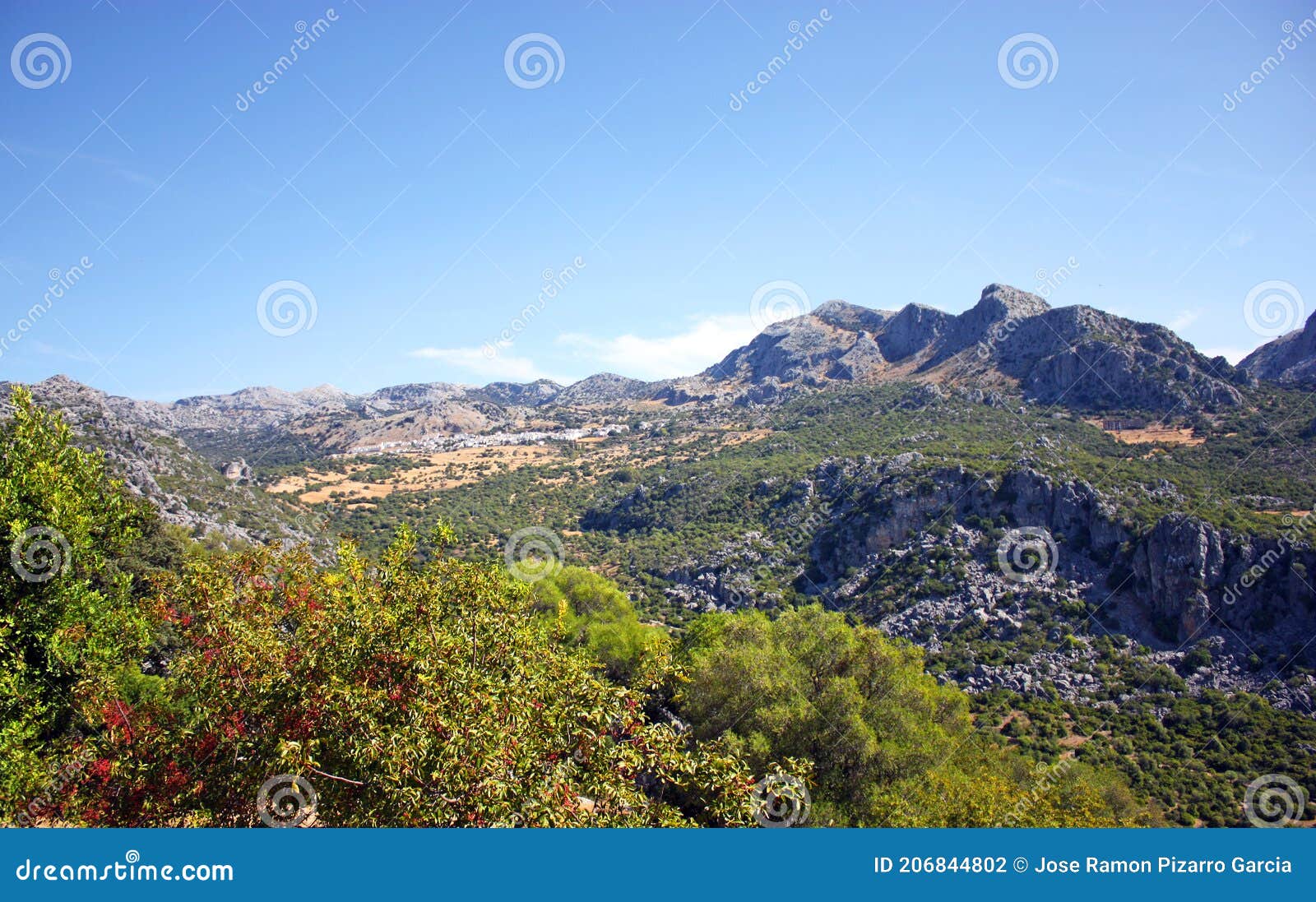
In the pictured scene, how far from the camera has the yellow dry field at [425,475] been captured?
325 feet

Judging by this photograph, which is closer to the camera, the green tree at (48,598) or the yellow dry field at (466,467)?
the green tree at (48,598)

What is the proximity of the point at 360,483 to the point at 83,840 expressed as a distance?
110809mm

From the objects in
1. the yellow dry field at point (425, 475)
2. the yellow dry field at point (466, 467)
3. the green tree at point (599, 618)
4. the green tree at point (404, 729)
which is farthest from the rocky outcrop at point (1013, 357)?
the green tree at point (404, 729)

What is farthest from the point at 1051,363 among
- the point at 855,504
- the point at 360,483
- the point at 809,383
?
the point at 360,483

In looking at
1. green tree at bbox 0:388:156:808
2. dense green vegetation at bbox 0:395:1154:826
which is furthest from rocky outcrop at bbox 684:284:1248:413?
green tree at bbox 0:388:156:808

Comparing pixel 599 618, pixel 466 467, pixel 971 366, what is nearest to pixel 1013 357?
pixel 971 366

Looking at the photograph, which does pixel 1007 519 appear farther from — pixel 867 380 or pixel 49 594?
pixel 867 380

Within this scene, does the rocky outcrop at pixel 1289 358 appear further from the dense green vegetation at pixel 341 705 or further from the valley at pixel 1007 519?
the dense green vegetation at pixel 341 705

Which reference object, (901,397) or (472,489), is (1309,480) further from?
(472,489)

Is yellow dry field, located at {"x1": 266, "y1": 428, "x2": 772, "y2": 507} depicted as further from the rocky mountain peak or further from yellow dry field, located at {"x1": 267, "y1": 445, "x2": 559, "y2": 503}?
the rocky mountain peak

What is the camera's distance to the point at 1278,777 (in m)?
30.9

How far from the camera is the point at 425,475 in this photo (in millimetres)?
112938

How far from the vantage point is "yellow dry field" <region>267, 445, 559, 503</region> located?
9894 centimetres

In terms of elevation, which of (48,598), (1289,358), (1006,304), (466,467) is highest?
(1006,304)
